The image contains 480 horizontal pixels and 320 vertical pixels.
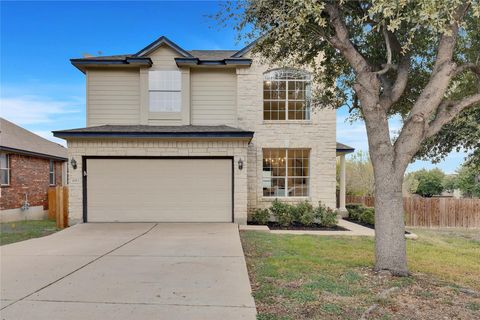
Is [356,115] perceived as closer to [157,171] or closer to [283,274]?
[283,274]

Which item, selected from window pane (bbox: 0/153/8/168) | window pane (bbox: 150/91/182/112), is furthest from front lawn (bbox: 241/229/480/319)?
window pane (bbox: 0/153/8/168)

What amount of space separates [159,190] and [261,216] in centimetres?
405

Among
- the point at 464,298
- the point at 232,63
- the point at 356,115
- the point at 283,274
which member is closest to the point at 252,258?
the point at 283,274

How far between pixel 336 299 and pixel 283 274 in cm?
128

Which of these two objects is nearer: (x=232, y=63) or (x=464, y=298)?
(x=464, y=298)

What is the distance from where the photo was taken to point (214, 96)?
40.7 feet

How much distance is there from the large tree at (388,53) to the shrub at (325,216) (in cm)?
559

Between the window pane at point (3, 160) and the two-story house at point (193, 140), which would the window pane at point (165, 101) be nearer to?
the two-story house at point (193, 140)

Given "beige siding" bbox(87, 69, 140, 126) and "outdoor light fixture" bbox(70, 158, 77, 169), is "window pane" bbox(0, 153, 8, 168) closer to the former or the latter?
"beige siding" bbox(87, 69, 140, 126)

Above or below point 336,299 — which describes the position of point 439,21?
above

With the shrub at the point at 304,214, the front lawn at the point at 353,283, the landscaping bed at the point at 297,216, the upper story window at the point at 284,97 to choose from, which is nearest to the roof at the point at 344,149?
the upper story window at the point at 284,97

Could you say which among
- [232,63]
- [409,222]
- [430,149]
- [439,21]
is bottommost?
Answer: [409,222]

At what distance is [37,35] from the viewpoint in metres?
14.8

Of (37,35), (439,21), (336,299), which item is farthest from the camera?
(37,35)
